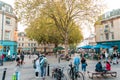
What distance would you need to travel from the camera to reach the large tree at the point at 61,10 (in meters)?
28.9

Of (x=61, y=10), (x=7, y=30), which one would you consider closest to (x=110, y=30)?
(x=61, y=10)

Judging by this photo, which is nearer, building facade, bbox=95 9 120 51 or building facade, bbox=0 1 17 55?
building facade, bbox=0 1 17 55

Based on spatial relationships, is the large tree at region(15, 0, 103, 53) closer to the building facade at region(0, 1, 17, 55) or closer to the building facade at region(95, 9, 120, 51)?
the building facade at region(0, 1, 17, 55)

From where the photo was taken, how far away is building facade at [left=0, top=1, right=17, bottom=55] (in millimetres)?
31041

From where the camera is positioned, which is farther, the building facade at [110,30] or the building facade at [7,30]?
the building facade at [110,30]

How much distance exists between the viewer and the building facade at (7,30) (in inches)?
1222

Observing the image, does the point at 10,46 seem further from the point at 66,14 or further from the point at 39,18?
the point at 66,14

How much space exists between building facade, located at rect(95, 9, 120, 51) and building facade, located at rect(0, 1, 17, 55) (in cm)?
1932

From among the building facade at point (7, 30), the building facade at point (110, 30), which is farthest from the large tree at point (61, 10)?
the building facade at point (110, 30)

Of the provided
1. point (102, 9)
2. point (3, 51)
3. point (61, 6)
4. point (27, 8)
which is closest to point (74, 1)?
point (61, 6)

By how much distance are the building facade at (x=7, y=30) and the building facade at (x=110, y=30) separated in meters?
19.3

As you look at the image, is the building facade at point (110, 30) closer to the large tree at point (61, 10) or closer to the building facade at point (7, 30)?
the large tree at point (61, 10)

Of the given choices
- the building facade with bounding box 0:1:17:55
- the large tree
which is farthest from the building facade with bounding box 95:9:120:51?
the building facade with bounding box 0:1:17:55

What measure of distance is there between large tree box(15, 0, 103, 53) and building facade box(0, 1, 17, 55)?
399 centimetres
